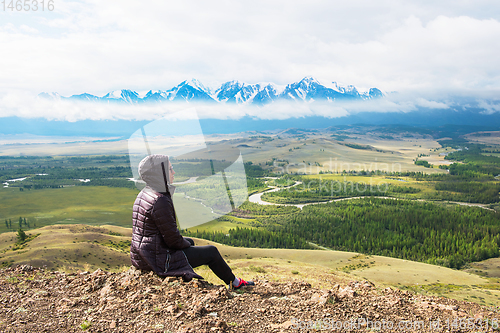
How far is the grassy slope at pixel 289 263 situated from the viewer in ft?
58.5

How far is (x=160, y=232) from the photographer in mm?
5309

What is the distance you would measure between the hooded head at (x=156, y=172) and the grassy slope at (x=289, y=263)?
32.4 feet

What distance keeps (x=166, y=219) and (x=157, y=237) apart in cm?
42

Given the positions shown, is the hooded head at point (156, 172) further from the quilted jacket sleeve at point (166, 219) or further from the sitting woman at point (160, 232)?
the quilted jacket sleeve at point (166, 219)

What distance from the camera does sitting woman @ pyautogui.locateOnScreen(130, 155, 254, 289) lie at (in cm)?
522

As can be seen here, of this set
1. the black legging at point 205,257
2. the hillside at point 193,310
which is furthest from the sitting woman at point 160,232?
the hillside at point 193,310

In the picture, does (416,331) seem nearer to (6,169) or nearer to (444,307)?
(444,307)

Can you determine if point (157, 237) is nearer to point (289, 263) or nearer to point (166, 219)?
Answer: point (166, 219)

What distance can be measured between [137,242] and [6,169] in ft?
675

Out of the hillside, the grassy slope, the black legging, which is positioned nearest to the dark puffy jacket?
the black legging

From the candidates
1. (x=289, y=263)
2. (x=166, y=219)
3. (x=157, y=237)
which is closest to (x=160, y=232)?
(x=157, y=237)

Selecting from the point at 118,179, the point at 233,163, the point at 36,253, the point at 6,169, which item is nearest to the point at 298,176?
the point at 118,179

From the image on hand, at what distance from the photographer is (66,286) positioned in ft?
21.2

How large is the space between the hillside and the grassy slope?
27.6 feet
